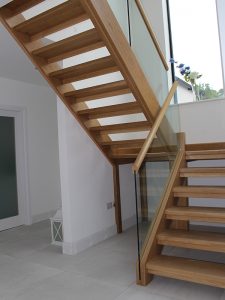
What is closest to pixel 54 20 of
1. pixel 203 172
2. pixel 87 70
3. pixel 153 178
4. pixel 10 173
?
pixel 87 70

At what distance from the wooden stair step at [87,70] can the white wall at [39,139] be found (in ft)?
6.86

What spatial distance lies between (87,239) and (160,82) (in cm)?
230

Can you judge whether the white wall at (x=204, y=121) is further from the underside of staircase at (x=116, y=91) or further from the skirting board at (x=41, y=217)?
the skirting board at (x=41, y=217)

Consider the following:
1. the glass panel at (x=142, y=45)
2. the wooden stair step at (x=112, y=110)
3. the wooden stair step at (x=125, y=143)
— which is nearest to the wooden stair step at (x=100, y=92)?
the wooden stair step at (x=112, y=110)

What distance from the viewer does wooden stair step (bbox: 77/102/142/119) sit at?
3326 mm

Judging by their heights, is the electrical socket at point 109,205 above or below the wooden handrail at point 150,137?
below

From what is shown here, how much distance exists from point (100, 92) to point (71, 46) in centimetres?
63

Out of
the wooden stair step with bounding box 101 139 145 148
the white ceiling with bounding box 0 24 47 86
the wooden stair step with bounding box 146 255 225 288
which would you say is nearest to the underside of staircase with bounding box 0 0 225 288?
the wooden stair step with bounding box 146 255 225 288

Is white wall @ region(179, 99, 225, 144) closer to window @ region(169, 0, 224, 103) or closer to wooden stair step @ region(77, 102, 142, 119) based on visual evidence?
window @ region(169, 0, 224, 103)

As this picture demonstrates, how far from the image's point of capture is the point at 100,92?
10.9 ft

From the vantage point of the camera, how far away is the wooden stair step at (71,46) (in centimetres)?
271

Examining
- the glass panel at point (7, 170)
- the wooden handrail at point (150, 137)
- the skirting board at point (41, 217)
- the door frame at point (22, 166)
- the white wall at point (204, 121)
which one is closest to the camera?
the wooden handrail at point (150, 137)

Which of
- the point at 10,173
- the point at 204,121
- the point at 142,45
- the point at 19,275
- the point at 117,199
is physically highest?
the point at 142,45

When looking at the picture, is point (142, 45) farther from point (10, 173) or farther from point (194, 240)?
point (10, 173)
